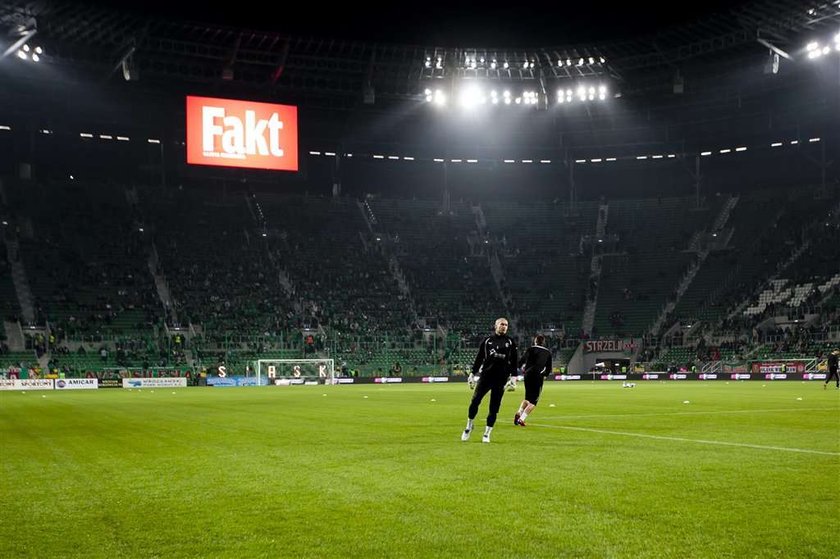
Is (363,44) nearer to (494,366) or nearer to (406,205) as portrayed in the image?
(406,205)

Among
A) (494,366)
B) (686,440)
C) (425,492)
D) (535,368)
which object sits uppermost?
(494,366)

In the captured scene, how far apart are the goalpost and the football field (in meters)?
44.4

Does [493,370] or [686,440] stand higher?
[493,370]

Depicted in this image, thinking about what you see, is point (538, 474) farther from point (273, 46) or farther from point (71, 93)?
point (71, 93)

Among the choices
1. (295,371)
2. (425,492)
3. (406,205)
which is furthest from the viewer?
(406,205)

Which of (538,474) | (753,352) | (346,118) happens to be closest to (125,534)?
(538,474)

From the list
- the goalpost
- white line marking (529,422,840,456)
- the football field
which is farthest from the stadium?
the football field

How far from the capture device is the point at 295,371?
63812 mm

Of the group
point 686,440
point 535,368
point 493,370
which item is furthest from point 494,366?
point 686,440

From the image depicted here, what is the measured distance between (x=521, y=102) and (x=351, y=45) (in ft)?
57.0

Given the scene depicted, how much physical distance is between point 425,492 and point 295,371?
5503 centimetres

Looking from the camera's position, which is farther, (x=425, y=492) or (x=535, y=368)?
(x=535, y=368)

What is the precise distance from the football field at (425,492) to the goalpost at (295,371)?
44.4 meters

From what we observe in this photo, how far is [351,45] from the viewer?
67750 millimetres
